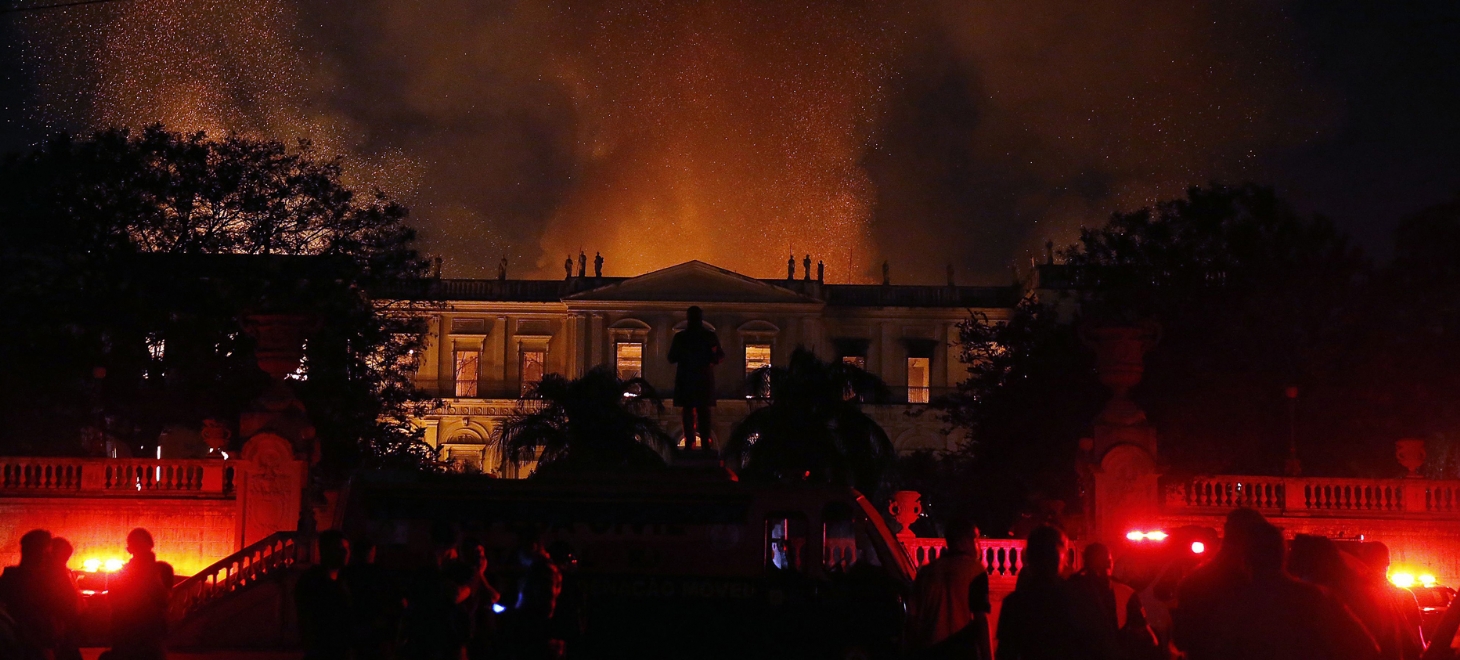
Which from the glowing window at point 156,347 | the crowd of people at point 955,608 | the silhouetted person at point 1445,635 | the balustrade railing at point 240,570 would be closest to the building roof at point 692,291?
the glowing window at point 156,347

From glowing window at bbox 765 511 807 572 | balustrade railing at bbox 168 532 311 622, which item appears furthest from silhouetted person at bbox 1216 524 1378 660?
balustrade railing at bbox 168 532 311 622

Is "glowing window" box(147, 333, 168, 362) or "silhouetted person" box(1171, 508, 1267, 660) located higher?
"glowing window" box(147, 333, 168, 362)

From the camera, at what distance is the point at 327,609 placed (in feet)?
28.1

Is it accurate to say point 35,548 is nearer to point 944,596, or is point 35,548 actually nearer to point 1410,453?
point 944,596

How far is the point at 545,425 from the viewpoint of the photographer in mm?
34562

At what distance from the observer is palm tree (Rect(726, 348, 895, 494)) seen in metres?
32.7

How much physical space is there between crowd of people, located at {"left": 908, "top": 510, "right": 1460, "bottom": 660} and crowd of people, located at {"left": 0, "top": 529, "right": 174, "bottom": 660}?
4.13 meters

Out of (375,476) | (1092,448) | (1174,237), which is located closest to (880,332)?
(1174,237)

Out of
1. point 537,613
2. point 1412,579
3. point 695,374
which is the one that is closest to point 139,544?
point 537,613

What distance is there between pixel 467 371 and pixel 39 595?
6608 centimetres

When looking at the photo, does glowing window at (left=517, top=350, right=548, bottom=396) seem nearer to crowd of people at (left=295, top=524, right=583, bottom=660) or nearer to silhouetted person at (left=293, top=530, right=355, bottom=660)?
crowd of people at (left=295, top=524, right=583, bottom=660)

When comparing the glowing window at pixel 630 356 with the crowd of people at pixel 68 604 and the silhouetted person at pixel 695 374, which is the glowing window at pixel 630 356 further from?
the crowd of people at pixel 68 604

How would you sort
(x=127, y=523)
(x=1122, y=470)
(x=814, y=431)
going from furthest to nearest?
(x=814, y=431) < (x=127, y=523) < (x=1122, y=470)

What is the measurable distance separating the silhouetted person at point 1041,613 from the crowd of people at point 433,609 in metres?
3.38
